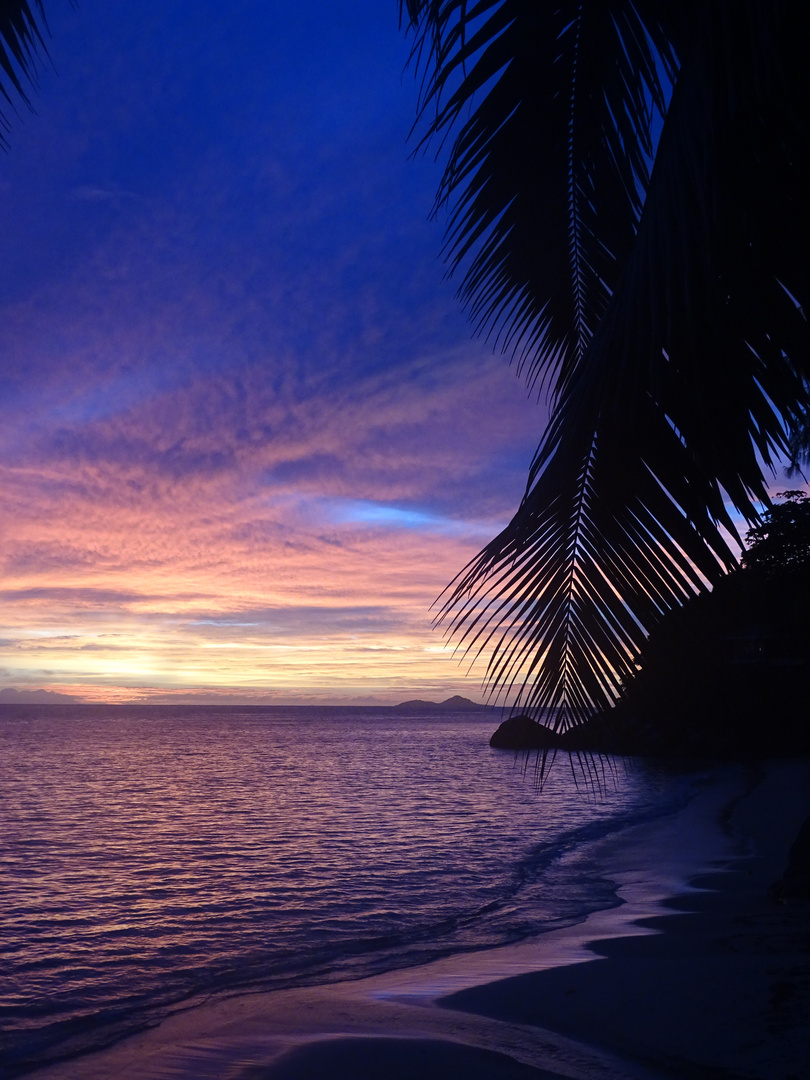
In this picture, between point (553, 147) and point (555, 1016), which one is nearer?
point (553, 147)

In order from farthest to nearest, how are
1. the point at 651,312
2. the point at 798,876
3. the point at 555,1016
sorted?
1. the point at 798,876
2. the point at 555,1016
3. the point at 651,312

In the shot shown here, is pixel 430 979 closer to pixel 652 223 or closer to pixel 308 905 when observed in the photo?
pixel 308 905

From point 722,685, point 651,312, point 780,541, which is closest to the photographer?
point 651,312

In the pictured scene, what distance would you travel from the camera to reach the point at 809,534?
22.3 ft

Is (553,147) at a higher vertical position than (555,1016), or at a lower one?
higher

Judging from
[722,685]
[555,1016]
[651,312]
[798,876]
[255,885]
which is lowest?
[255,885]

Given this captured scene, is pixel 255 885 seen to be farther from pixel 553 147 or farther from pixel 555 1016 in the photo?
pixel 553 147

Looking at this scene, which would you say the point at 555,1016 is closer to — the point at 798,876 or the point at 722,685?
the point at 798,876

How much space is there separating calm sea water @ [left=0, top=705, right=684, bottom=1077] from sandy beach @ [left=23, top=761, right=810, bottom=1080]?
0.93 meters

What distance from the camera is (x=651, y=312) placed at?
7.70 ft

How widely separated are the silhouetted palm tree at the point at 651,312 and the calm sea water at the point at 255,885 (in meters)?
7.28

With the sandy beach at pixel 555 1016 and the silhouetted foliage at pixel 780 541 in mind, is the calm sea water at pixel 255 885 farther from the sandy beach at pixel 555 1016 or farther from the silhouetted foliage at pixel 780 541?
the silhouetted foliage at pixel 780 541

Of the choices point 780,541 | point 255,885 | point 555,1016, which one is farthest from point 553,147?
point 255,885

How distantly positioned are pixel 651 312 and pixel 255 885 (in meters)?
14.8
